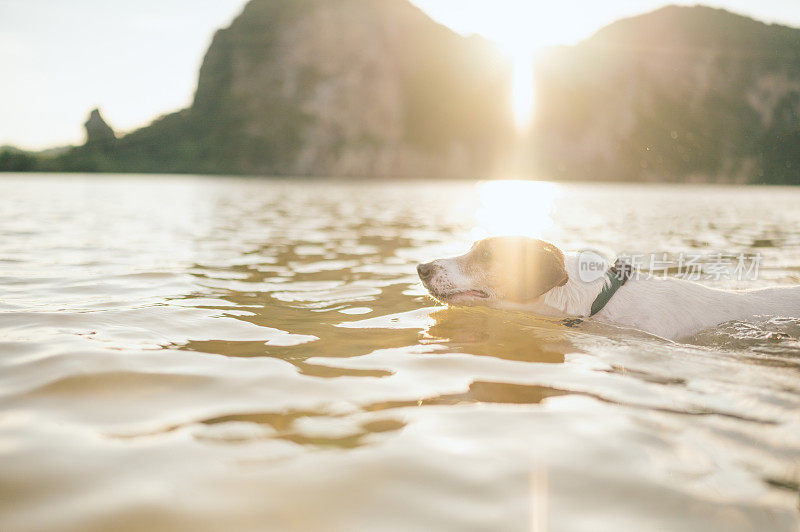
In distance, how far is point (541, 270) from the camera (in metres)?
6.12

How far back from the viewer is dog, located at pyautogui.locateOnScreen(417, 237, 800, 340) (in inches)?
240

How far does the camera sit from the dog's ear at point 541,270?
6074 millimetres

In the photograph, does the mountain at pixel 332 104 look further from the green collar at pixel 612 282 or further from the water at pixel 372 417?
the water at pixel 372 417

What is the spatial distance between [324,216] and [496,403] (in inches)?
753

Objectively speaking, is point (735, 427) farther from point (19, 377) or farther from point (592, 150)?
point (592, 150)

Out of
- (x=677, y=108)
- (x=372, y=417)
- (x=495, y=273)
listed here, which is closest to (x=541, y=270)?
(x=495, y=273)

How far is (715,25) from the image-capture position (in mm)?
164125

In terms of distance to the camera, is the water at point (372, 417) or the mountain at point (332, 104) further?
the mountain at point (332, 104)

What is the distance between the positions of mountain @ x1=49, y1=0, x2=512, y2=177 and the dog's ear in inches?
5093

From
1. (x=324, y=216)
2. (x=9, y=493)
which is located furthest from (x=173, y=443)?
(x=324, y=216)

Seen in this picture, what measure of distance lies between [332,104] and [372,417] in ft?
467

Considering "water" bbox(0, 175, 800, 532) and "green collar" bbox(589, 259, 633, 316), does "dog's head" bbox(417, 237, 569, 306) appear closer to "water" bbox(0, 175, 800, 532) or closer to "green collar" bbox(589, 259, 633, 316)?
"water" bbox(0, 175, 800, 532)

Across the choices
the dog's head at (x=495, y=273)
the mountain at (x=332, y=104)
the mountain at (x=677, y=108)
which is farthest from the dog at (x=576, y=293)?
the mountain at (x=677, y=108)

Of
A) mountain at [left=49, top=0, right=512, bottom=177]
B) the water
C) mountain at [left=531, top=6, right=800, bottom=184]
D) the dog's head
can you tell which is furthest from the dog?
mountain at [left=531, top=6, right=800, bottom=184]
